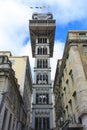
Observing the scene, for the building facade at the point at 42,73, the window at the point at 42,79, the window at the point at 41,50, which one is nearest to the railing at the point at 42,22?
the building facade at the point at 42,73

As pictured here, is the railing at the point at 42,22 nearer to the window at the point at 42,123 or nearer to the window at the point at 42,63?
the window at the point at 42,63

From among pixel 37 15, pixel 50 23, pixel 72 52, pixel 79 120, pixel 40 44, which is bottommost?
pixel 79 120

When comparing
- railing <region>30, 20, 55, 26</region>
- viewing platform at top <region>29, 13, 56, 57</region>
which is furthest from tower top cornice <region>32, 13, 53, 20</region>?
railing <region>30, 20, 55, 26</region>

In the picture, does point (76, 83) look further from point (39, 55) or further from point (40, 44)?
point (40, 44)

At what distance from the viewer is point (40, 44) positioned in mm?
55438

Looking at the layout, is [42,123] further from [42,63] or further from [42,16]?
[42,16]

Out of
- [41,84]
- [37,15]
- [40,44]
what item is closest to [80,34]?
[41,84]

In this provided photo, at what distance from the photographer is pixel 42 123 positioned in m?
35.2

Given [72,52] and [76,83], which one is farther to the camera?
[72,52]

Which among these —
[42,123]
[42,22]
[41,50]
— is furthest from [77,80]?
[42,22]

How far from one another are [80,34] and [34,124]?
931 inches

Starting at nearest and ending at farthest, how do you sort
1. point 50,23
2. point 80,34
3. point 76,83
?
point 76,83, point 80,34, point 50,23

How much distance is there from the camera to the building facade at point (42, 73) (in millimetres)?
35847

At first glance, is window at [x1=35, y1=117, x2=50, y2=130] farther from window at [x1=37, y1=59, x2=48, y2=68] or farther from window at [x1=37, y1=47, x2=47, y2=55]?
window at [x1=37, y1=47, x2=47, y2=55]
